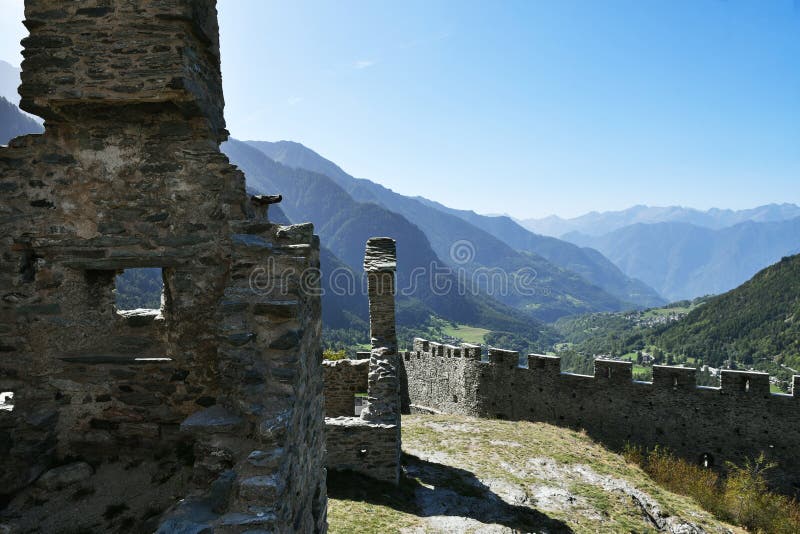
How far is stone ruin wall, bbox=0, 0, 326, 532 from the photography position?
5.25m

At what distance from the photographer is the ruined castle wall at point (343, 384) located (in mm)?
15828

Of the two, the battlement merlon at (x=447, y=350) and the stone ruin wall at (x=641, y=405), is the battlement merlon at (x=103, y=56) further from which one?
the stone ruin wall at (x=641, y=405)

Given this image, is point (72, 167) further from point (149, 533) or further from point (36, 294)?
point (149, 533)

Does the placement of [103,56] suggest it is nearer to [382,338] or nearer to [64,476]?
[64,476]

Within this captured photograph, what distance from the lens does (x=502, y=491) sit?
11453mm

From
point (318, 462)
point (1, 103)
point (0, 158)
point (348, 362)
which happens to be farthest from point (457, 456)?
point (1, 103)

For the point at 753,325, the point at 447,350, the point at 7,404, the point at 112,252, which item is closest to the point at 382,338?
the point at 112,252

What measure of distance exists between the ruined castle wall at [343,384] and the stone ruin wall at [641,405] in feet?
22.6

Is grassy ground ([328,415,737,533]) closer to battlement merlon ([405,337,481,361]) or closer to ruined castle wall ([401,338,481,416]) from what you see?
ruined castle wall ([401,338,481,416])

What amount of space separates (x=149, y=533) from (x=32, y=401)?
2385 mm

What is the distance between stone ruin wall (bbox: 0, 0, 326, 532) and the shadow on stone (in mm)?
4774

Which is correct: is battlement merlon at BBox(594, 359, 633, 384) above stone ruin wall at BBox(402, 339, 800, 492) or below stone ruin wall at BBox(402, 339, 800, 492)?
above

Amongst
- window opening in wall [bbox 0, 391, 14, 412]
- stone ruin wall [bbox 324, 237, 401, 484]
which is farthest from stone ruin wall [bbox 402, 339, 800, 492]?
window opening in wall [bbox 0, 391, 14, 412]

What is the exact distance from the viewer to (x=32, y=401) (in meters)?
5.37
